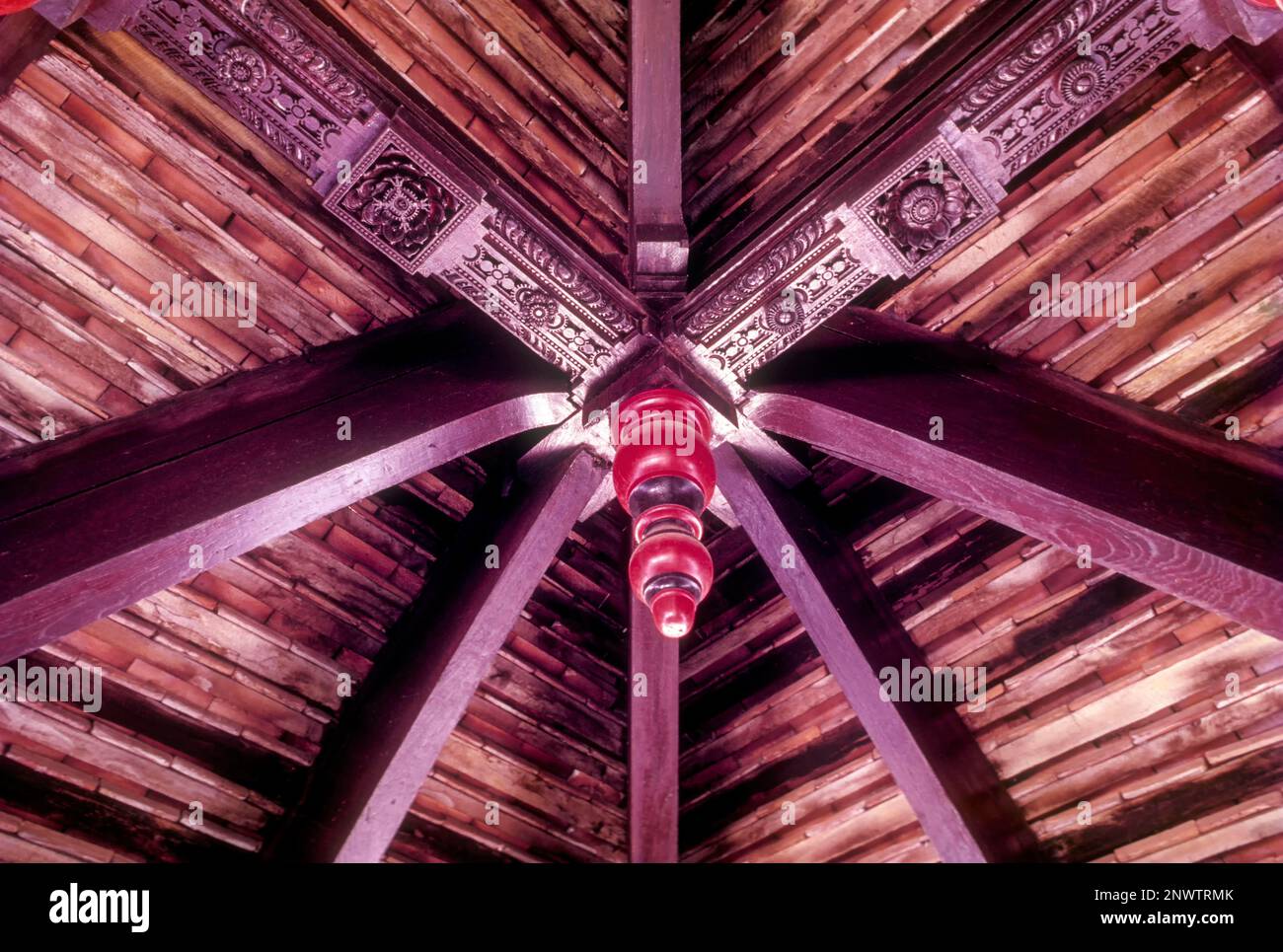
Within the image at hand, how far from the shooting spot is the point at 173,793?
134 inches

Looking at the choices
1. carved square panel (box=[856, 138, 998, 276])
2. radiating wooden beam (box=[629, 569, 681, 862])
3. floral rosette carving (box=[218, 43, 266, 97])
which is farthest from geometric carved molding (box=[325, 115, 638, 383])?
radiating wooden beam (box=[629, 569, 681, 862])

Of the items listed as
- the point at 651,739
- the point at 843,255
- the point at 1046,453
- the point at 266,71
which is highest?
the point at 266,71

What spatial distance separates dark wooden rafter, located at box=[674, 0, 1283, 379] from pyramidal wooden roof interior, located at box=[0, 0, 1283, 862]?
0.05ft

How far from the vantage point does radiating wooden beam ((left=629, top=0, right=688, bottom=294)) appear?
2.75 m

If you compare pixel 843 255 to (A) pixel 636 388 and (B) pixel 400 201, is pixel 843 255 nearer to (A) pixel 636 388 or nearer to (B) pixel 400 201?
(A) pixel 636 388

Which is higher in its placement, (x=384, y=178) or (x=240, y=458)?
(x=384, y=178)

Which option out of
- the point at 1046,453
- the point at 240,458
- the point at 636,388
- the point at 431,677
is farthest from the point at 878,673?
the point at 240,458

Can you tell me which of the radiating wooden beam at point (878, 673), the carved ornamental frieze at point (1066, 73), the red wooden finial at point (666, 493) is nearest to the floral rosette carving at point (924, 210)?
the carved ornamental frieze at point (1066, 73)

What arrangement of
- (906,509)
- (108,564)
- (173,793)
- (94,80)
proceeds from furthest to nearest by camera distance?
1. (906,509)
2. (173,793)
3. (94,80)
4. (108,564)

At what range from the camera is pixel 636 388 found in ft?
10.0

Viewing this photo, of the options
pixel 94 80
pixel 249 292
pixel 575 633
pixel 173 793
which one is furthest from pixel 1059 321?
pixel 173 793

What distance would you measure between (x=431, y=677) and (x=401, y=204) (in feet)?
5.44

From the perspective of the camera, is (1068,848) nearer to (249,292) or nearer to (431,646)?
(431,646)

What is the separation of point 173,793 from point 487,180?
283 centimetres
